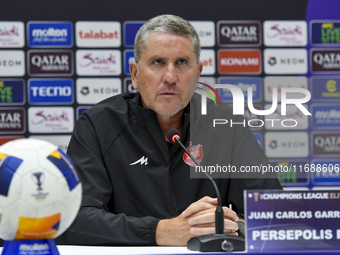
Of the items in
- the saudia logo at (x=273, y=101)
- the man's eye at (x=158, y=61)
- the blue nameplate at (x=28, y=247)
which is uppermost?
the man's eye at (x=158, y=61)

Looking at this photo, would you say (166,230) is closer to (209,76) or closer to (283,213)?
(283,213)

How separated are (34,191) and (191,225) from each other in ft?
1.74

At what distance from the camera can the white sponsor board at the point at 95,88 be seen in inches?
98.8

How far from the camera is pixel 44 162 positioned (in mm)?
673

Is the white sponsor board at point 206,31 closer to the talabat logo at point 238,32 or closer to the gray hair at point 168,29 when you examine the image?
the talabat logo at point 238,32

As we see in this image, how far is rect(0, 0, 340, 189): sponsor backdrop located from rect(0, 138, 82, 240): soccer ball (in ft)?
6.03

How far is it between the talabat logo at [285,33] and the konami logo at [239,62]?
0.13m

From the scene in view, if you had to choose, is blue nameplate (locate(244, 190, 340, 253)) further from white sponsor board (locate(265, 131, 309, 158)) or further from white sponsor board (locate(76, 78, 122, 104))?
white sponsor board (locate(76, 78, 122, 104))

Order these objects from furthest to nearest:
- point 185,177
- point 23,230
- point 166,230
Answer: point 185,177 < point 166,230 < point 23,230

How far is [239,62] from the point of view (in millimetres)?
2549

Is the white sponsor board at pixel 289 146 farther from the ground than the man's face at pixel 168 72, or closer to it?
closer to it

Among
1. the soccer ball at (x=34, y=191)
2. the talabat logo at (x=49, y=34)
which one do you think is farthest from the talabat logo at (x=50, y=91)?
the soccer ball at (x=34, y=191)

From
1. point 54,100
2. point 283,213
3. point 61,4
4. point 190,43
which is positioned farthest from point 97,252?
point 61,4

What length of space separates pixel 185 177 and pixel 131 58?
1.32 meters
